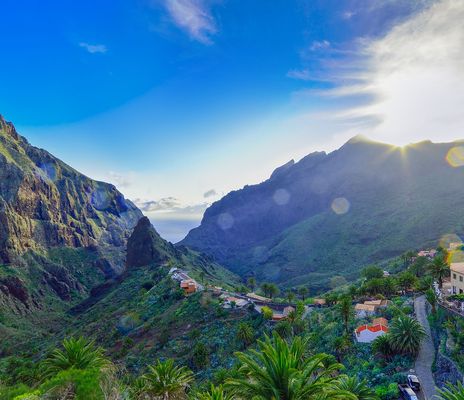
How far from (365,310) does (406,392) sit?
76.6ft

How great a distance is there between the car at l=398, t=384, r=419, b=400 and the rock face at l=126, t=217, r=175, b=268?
4923 inches

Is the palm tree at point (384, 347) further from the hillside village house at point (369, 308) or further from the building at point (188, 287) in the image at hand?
the building at point (188, 287)

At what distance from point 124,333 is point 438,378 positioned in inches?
2509

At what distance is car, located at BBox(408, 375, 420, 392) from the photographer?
28388 mm

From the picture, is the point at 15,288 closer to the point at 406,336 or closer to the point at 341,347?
the point at 341,347

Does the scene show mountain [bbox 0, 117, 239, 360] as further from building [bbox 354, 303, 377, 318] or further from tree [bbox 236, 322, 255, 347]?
building [bbox 354, 303, 377, 318]

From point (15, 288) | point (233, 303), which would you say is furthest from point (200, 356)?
point (15, 288)

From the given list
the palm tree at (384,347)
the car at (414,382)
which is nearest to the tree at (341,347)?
the palm tree at (384,347)

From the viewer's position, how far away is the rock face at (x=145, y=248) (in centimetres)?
14989

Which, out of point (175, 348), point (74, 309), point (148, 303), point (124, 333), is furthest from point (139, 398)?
point (74, 309)

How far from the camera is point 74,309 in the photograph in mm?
142875

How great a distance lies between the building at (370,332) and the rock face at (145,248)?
113927mm

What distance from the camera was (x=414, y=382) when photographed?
28766 mm

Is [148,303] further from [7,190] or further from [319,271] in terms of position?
[7,190]
